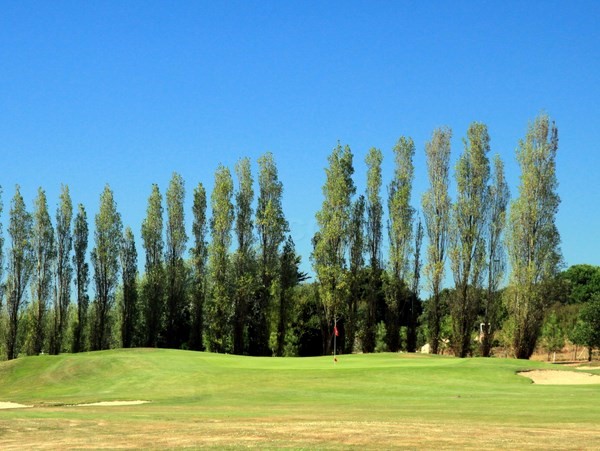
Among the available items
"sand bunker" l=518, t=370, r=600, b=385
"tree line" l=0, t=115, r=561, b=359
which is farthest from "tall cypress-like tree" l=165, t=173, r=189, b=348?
"sand bunker" l=518, t=370, r=600, b=385

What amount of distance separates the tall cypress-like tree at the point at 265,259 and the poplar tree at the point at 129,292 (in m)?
13.1

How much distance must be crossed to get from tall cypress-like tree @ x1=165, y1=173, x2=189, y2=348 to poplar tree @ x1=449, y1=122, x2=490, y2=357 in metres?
29.0

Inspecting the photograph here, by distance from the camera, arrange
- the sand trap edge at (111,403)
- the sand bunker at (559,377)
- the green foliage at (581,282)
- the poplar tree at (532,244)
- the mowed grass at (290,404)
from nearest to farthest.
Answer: the mowed grass at (290,404), the sand trap edge at (111,403), the sand bunker at (559,377), the poplar tree at (532,244), the green foliage at (581,282)

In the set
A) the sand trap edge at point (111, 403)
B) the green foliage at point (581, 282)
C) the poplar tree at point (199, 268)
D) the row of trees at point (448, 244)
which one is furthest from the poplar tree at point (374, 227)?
the green foliage at point (581, 282)

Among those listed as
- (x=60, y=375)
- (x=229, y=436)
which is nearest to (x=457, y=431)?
(x=229, y=436)

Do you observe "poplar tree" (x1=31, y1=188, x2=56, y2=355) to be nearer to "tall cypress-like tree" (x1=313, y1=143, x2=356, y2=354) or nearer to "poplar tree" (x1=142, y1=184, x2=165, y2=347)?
"poplar tree" (x1=142, y1=184, x2=165, y2=347)

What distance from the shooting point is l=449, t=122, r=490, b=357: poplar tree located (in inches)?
2815

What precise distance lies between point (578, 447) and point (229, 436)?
781 cm

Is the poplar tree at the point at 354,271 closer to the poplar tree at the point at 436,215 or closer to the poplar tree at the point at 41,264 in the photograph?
the poplar tree at the point at 436,215

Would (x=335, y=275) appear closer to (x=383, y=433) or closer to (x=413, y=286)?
(x=413, y=286)

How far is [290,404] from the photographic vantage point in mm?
30203

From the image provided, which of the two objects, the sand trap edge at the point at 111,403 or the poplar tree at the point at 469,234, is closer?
the sand trap edge at the point at 111,403

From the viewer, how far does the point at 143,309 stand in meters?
84.0

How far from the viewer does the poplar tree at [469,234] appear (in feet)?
235
